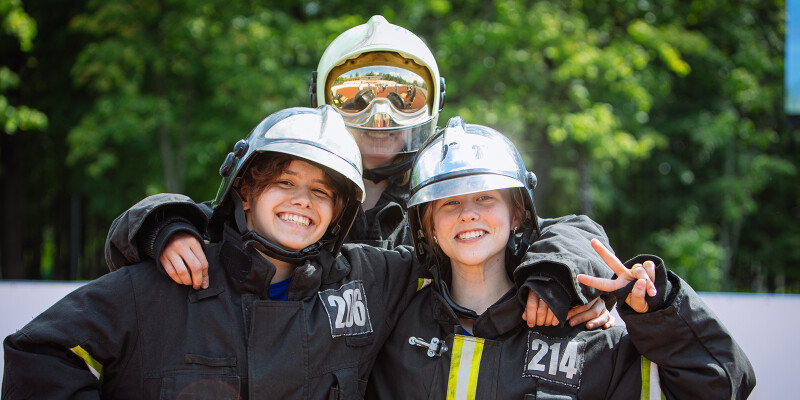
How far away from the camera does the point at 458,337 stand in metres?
2.66

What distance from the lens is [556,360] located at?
2543mm

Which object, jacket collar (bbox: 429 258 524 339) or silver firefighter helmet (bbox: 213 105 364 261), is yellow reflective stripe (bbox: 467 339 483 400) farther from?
silver firefighter helmet (bbox: 213 105 364 261)

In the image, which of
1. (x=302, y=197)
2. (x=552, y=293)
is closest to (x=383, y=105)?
(x=302, y=197)

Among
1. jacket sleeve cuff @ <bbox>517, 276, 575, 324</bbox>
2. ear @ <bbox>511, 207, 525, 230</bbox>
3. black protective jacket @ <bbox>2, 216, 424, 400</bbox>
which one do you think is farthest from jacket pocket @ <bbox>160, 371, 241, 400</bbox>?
ear @ <bbox>511, 207, 525, 230</bbox>

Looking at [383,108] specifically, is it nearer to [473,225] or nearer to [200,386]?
[473,225]

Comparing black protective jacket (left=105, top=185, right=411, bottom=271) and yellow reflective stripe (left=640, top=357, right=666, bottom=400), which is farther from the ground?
black protective jacket (left=105, top=185, right=411, bottom=271)

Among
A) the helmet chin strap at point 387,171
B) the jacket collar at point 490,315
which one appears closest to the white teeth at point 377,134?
the helmet chin strap at point 387,171

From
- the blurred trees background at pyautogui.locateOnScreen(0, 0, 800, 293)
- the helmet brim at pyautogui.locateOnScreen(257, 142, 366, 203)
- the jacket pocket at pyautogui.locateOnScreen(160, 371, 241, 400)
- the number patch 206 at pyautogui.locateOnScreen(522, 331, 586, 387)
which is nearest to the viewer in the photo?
the jacket pocket at pyautogui.locateOnScreen(160, 371, 241, 400)

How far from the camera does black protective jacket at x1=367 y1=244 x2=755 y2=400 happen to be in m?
2.32

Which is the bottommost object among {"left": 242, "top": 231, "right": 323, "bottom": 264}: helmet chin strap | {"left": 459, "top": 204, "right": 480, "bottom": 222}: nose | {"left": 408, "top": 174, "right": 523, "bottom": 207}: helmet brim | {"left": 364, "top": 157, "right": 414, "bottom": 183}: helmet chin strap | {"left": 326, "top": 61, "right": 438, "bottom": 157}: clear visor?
{"left": 242, "top": 231, "right": 323, "bottom": 264}: helmet chin strap

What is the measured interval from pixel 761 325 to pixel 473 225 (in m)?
1.86

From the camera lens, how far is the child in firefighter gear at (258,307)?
2.30 metres

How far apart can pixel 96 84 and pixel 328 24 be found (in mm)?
3959

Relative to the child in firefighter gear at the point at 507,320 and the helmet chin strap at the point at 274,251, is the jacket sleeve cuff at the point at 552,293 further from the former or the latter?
the helmet chin strap at the point at 274,251
